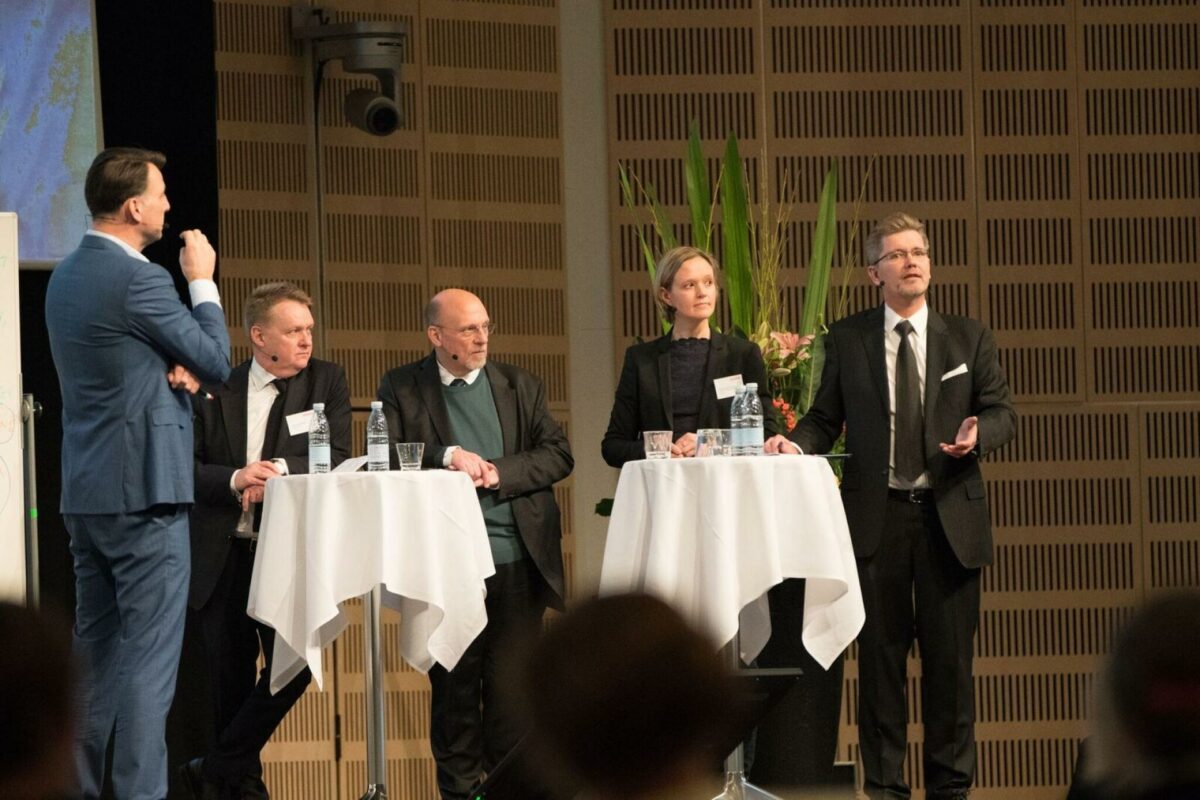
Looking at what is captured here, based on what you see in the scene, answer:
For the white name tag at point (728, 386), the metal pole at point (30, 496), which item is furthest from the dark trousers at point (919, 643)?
the metal pole at point (30, 496)

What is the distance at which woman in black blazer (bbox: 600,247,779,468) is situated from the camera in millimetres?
5109

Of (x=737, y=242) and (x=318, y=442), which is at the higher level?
(x=737, y=242)

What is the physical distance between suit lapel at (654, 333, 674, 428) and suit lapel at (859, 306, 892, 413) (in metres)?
0.63

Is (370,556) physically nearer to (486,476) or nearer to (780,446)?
(486,476)

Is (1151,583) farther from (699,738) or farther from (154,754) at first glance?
(699,738)

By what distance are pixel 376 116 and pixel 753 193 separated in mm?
1671

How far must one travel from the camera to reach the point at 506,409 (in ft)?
17.0

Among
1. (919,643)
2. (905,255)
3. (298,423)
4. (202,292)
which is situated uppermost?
(905,255)

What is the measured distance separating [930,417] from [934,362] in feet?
0.60

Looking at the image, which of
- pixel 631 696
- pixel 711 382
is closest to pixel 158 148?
pixel 711 382

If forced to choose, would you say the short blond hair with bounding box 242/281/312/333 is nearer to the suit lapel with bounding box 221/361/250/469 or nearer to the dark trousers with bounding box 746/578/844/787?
the suit lapel with bounding box 221/361/250/469

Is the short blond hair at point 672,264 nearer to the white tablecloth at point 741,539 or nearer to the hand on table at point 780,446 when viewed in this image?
the hand on table at point 780,446

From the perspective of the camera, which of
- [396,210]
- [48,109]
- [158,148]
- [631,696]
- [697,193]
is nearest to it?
[631,696]

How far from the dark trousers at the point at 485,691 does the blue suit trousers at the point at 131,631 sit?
104 centimetres
